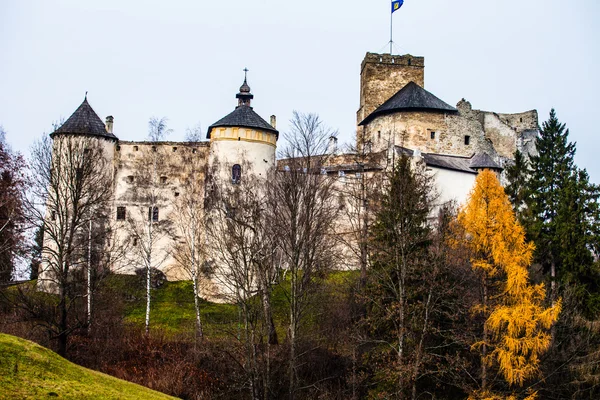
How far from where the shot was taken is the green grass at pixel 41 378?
12320 millimetres

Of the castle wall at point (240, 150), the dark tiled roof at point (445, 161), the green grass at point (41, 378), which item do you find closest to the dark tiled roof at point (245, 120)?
the castle wall at point (240, 150)

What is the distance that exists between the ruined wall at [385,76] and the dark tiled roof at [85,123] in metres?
21.6

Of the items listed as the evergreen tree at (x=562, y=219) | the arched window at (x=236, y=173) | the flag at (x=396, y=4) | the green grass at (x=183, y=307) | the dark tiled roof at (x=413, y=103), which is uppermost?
the flag at (x=396, y=4)

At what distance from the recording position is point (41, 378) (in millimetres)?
13008

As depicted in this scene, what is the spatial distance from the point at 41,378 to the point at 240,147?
25.9 meters

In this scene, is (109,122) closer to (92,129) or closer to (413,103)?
(92,129)

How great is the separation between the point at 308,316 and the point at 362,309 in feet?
12.9

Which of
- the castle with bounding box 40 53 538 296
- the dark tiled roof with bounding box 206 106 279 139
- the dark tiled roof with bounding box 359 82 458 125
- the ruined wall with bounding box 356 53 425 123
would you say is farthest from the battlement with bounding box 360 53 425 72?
the dark tiled roof with bounding box 206 106 279 139

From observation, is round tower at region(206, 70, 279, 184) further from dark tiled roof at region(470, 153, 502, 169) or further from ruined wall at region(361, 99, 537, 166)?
dark tiled roof at region(470, 153, 502, 169)

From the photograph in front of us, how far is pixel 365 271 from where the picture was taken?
2748 cm

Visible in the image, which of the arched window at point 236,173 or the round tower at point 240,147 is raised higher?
the round tower at point 240,147

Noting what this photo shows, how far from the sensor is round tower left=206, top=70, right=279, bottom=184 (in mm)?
37875

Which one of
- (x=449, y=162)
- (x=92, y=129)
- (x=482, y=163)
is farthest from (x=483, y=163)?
(x=92, y=129)

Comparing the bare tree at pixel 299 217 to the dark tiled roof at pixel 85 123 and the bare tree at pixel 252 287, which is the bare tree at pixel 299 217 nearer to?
the bare tree at pixel 252 287
